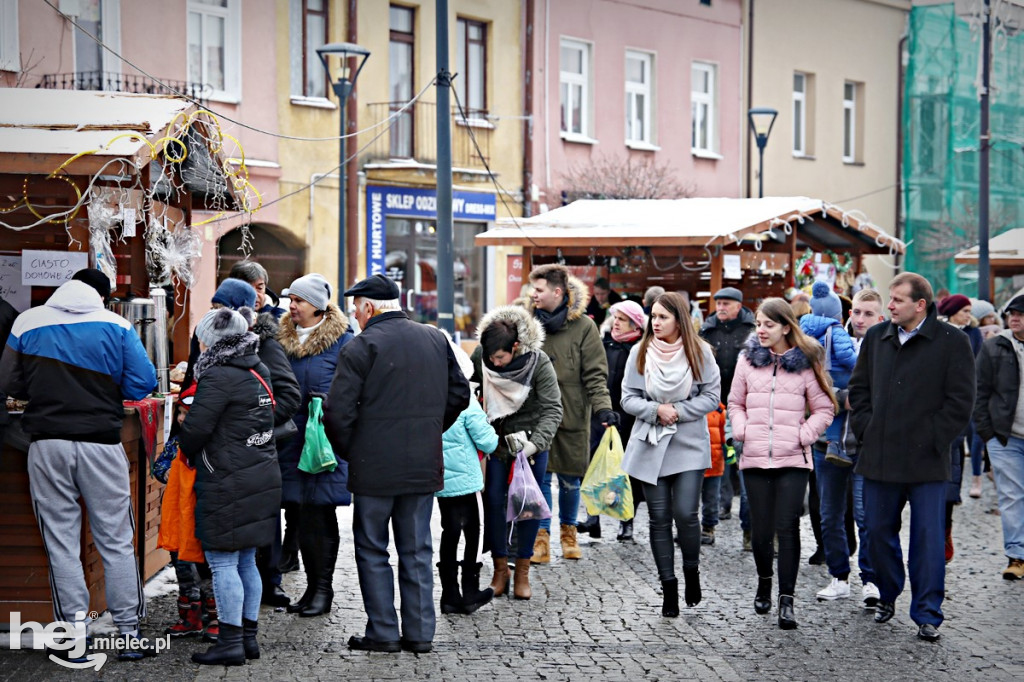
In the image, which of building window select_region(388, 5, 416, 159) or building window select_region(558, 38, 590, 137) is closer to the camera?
building window select_region(388, 5, 416, 159)

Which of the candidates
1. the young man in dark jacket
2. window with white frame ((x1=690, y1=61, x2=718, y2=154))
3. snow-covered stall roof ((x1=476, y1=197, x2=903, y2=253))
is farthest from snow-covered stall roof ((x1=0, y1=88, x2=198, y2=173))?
window with white frame ((x1=690, y1=61, x2=718, y2=154))

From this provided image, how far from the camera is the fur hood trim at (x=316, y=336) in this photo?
7469 mm

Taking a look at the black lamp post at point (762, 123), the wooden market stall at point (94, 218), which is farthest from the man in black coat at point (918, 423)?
the black lamp post at point (762, 123)

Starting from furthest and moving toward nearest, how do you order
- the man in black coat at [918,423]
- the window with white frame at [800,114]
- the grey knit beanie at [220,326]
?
1. the window with white frame at [800,114]
2. the man in black coat at [918,423]
3. the grey knit beanie at [220,326]

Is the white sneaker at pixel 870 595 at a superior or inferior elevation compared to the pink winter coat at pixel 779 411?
inferior

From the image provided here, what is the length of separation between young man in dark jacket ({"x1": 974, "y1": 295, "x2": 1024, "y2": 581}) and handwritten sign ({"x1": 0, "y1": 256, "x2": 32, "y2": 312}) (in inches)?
259

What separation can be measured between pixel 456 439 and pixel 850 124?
25639 millimetres

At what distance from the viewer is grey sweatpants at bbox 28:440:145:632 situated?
6.41m

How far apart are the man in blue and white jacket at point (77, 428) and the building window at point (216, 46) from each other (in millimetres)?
13626

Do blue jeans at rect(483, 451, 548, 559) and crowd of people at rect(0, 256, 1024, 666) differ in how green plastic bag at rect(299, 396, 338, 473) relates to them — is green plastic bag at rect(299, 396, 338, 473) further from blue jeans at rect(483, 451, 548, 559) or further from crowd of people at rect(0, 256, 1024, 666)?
blue jeans at rect(483, 451, 548, 559)

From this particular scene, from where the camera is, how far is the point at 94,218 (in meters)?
7.83

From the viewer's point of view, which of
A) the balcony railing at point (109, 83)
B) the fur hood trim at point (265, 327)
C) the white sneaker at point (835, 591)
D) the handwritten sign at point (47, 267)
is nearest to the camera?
the fur hood trim at point (265, 327)

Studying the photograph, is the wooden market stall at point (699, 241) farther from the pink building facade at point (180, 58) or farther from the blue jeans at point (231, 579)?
the blue jeans at point (231, 579)

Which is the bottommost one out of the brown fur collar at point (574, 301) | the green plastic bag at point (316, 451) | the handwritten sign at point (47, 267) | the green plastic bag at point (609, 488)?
the green plastic bag at point (609, 488)
